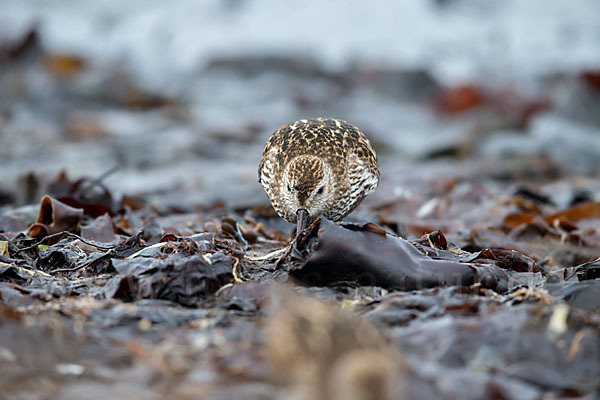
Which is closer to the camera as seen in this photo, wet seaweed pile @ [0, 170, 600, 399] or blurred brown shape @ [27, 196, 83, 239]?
wet seaweed pile @ [0, 170, 600, 399]

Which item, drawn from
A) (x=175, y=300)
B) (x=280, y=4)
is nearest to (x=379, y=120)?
(x=280, y=4)

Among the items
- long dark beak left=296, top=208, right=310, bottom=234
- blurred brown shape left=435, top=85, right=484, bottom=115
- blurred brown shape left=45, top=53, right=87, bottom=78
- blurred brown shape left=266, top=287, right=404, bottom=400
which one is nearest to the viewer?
blurred brown shape left=266, top=287, right=404, bottom=400

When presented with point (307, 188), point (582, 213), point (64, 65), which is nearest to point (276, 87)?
point (64, 65)

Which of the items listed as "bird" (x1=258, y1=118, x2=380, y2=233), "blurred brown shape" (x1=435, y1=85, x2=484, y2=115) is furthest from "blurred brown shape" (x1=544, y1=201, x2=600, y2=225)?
"blurred brown shape" (x1=435, y1=85, x2=484, y2=115)

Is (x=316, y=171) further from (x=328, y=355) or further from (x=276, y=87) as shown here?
(x=276, y=87)

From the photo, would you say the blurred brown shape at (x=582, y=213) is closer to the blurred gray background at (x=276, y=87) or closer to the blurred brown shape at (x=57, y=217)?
the blurred gray background at (x=276, y=87)

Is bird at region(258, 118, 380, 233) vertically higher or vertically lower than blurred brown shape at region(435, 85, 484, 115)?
higher

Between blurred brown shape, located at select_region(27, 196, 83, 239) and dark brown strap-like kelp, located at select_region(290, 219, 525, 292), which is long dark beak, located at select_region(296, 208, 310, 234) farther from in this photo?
blurred brown shape, located at select_region(27, 196, 83, 239)
